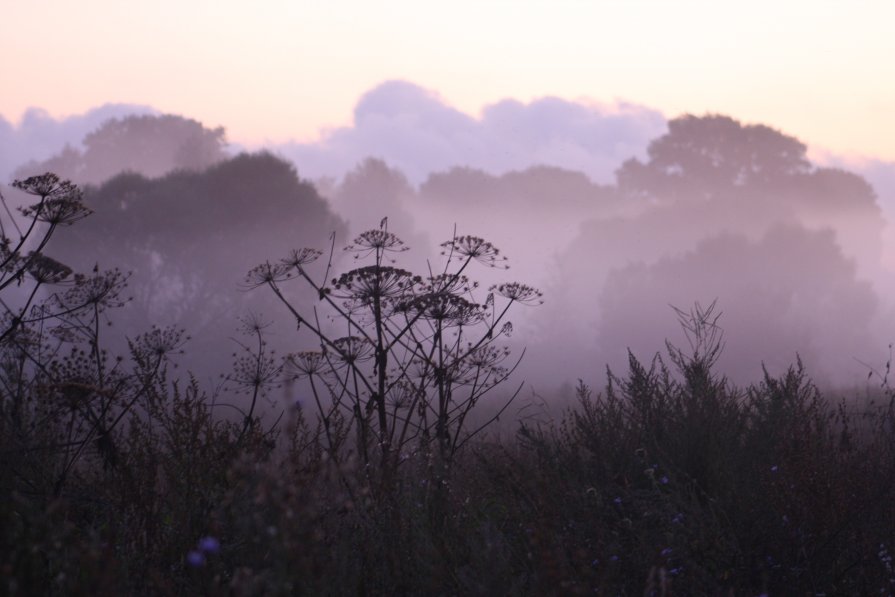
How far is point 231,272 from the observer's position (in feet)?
121

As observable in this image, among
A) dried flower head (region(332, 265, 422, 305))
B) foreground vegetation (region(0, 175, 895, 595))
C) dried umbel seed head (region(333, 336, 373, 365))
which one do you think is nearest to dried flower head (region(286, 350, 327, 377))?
foreground vegetation (region(0, 175, 895, 595))

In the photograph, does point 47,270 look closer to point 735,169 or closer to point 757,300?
point 757,300

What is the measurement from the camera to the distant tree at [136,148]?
58.9 metres

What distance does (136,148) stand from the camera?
198 ft

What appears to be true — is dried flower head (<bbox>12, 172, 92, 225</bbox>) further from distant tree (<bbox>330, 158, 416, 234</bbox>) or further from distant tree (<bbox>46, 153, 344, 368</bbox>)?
distant tree (<bbox>330, 158, 416, 234</bbox>)

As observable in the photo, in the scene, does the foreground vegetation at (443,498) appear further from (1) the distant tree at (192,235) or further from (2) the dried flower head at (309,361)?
(1) the distant tree at (192,235)

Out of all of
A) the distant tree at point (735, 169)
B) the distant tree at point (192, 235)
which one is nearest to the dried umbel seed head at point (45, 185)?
the distant tree at point (192, 235)

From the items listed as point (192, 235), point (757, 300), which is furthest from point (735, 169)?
point (192, 235)

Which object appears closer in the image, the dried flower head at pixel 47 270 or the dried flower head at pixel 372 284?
the dried flower head at pixel 47 270

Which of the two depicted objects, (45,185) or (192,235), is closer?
(45,185)

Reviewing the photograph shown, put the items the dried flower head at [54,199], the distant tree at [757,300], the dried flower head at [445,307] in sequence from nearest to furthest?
the dried flower head at [54,199]
the dried flower head at [445,307]
the distant tree at [757,300]

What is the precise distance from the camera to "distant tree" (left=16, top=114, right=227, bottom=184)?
5888 cm

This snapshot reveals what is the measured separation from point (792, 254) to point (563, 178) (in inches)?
1507

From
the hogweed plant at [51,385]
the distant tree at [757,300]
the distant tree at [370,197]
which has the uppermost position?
the distant tree at [370,197]
